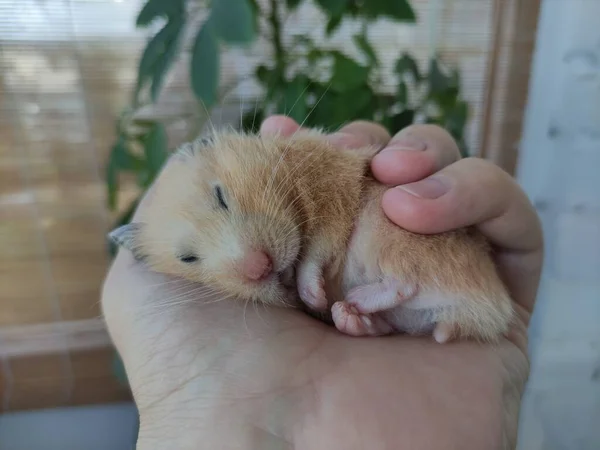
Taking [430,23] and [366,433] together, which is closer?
[366,433]

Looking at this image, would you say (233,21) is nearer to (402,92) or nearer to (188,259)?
(188,259)

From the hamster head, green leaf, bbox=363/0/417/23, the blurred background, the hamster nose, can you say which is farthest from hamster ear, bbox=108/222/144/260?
green leaf, bbox=363/0/417/23

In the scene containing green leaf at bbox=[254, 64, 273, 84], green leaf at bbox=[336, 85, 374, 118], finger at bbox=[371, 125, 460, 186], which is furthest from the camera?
green leaf at bbox=[254, 64, 273, 84]

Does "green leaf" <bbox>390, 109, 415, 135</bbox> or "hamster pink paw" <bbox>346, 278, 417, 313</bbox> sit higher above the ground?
"green leaf" <bbox>390, 109, 415, 135</bbox>

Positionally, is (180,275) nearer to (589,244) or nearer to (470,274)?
(470,274)

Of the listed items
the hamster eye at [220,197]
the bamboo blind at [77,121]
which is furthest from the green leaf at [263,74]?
the hamster eye at [220,197]

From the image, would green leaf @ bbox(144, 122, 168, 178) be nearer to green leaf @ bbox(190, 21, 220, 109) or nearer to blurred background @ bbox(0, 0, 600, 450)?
blurred background @ bbox(0, 0, 600, 450)

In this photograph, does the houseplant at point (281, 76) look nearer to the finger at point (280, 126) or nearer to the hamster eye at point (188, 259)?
the finger at point (280, 126)

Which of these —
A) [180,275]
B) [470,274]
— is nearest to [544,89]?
[470,274]
